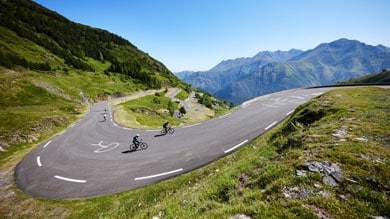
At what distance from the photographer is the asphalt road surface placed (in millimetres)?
10625

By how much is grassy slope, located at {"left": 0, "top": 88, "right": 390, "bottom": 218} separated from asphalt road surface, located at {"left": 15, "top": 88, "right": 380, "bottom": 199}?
851 millimetres

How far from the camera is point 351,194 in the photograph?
4.63m

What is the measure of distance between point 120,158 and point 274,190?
12003 mm

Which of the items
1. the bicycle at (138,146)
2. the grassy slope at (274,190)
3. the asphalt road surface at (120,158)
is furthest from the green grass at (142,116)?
the grassy slope at (274,190)

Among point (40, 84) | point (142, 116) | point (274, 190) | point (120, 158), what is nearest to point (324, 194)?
point (274, 190)

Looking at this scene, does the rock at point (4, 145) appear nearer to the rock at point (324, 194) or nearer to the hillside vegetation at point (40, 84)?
the hillside vegetation at point (40, 84)

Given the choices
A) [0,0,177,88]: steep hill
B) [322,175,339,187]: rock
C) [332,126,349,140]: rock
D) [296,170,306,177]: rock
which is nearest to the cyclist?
[296,170,306,177]: rock

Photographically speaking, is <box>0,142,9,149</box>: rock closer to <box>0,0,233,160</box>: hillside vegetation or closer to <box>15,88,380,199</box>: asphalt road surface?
<box>0,0,233,160</box>: hillside vegetation

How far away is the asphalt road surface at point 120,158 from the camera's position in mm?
10625

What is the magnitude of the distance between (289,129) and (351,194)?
8.73m

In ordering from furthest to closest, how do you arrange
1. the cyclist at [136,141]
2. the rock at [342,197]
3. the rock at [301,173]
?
the cyclist at [136,141], the rock at [301,173], the rock at [342,197]

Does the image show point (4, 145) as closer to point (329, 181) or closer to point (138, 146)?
point (138, 146)

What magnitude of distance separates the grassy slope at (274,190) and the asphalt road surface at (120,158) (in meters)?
0.85

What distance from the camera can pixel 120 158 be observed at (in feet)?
45.5
